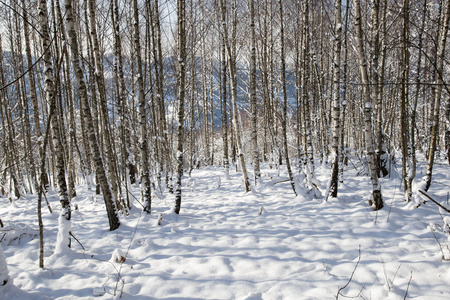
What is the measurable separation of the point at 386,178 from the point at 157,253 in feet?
21.4

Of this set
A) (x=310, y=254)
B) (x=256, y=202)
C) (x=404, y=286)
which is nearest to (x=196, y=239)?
(x=310, y=254)

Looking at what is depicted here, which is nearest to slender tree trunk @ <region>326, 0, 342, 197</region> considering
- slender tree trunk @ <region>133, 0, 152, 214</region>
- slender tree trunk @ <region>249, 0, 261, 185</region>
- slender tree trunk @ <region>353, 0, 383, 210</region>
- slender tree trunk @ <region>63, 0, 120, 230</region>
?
slender tree trunk @ <region>353, 0, 383, 210</region>

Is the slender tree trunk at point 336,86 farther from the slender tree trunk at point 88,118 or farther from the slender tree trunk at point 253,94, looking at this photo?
A: the slender tree trunk at point 88,118

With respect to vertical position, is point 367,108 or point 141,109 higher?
point 141,109

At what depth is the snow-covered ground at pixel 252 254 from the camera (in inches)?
101

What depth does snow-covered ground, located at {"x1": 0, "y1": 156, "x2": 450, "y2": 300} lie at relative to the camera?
257cm

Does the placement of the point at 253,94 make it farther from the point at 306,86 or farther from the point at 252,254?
the point at 252,254

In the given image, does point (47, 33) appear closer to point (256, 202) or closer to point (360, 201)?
point (256, 202)

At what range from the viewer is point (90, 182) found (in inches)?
368

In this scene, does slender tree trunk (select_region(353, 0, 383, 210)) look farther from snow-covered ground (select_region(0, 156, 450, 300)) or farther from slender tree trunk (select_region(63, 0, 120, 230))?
slender tree trunk (select_region(63, 0, 120, 230))

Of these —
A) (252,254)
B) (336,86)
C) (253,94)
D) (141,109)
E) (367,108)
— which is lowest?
(252,254)

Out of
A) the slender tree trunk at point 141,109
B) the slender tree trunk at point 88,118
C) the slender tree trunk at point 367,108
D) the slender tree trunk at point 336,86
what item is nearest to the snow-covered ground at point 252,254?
the slender tree trunk at point 367,108

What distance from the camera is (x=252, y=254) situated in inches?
130

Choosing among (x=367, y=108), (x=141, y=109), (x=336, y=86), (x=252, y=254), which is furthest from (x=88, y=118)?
(x=367, y=108)
